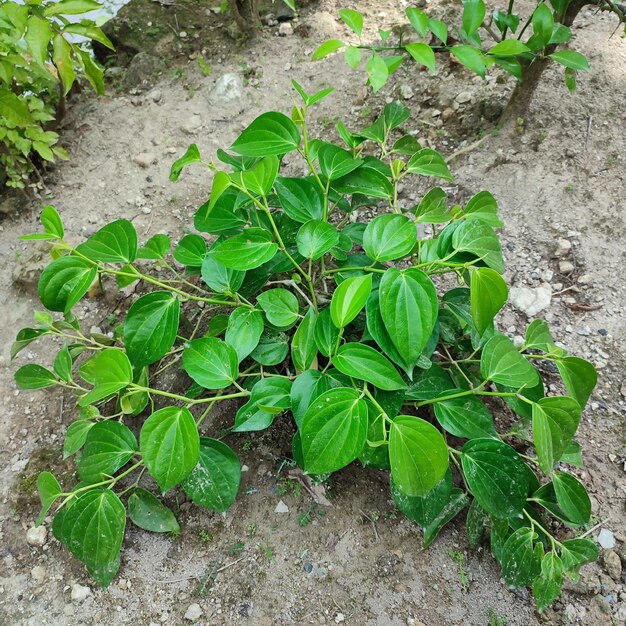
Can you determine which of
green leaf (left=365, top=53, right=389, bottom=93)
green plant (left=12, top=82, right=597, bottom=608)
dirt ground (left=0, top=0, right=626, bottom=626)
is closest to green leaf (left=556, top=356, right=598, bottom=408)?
green plant (left=12, top=82, right=597, bottom=608)

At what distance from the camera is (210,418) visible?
145 centimetres

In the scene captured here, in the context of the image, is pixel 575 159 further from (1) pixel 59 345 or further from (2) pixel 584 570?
(1) pixel 59 345

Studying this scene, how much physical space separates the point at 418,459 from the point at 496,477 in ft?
0.83

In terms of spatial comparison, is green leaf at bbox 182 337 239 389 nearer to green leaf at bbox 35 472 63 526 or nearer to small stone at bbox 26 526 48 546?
green leaf at bbox 35 472 63 526

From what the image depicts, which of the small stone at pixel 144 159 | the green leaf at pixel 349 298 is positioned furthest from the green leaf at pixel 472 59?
the small stone at pixel 144 159

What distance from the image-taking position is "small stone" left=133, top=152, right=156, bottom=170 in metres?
2.27

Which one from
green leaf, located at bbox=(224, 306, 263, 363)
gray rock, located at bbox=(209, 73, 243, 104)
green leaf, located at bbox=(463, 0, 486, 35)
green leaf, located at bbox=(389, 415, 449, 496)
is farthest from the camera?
gray rock, located at bbox=(209, 73, 243, 104)

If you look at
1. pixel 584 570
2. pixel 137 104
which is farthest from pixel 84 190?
pixel 584 570

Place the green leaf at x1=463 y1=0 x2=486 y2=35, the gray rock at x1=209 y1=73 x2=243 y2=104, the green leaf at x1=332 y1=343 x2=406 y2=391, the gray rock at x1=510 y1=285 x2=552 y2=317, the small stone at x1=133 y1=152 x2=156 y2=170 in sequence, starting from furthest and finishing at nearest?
the gray rock at x1=209 y1=73 x2=243 y2=104 < the small stone at x1=133 y1=152 x2=156 y2=170 < the gray rock at x1=510 y1=285 x2=552 y2=317 < the green leaf at x1=463 y1=0 x2=486 y2=35 < the green leaf at x1=332 y1=343 x2=406 y2=391

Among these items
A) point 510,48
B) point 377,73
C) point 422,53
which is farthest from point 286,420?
point 510,48

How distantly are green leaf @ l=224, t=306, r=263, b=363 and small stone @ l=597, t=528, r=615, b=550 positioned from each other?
100 centimetres

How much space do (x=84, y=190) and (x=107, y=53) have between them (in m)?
1.09

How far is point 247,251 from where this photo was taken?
1.18 metres

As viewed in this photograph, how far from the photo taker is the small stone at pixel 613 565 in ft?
3.84
